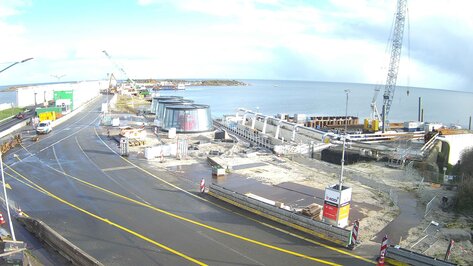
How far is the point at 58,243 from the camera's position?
17703 mm

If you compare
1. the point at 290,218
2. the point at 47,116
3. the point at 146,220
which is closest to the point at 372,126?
the point at 47,116

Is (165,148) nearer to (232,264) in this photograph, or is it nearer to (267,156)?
(267,156)

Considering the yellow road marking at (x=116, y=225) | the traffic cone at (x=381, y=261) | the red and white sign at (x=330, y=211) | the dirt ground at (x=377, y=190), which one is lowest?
the yellow road marking at (x=116, y=225)

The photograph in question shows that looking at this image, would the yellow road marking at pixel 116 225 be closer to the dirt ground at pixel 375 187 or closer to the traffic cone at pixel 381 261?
the traffic cone at pixel 381 261

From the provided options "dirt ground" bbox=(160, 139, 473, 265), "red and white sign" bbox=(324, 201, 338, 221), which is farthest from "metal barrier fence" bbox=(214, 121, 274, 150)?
"red and white sign" bbox=(324, 201, 338, 221)

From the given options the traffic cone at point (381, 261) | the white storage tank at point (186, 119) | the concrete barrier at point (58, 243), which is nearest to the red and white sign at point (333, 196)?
the traffic cone at point (381, 261)

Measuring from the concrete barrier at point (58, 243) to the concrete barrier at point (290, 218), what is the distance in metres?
10.2

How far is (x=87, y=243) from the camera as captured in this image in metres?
Answer: 18.3

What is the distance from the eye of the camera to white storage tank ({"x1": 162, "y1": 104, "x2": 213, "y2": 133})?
180 ft

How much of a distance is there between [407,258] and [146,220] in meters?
13.5

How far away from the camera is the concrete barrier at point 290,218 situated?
61.6 ft

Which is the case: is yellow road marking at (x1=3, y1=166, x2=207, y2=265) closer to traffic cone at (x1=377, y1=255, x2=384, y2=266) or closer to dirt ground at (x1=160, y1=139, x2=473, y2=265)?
traffic cone at (x1=377, y1=255, x2=384, y2=266)

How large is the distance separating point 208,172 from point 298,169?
8402 mm

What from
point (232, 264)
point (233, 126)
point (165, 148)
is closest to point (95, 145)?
point (165, 148)
